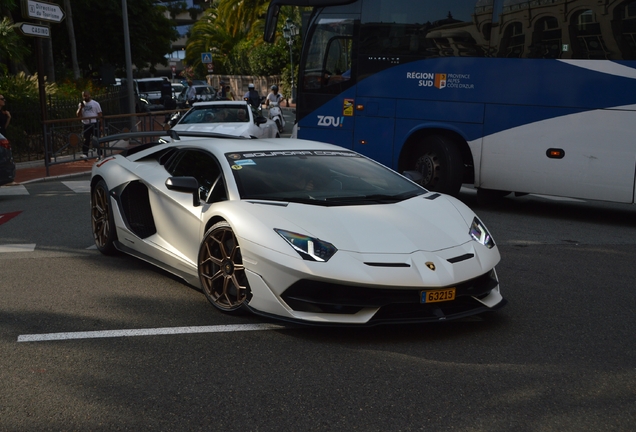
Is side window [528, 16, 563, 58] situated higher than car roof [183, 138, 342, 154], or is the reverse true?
side window [528, 16, 563, 58]

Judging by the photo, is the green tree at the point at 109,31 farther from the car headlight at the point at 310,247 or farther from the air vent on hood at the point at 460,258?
the air vent on hood at the point at 460,258

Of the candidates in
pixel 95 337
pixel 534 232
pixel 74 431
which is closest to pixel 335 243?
pixel 95 337

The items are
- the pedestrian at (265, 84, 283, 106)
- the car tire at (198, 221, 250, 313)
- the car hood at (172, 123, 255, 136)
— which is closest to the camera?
the car tire at (198, 221, 250, 313)

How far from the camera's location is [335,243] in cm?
524

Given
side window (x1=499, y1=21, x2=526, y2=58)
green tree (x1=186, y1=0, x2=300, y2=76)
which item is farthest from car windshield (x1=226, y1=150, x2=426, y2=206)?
green tree (x1=186, y1=0, x2=300, y2=76)

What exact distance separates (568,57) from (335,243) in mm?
6791

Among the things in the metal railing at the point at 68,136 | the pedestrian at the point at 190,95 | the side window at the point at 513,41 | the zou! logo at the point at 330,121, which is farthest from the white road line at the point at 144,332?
the pedestrian at the point at 190,95

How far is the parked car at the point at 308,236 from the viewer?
16.8 feet

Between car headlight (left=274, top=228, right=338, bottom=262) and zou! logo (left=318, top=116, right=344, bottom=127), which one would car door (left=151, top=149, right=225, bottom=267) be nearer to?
car headlight (left=274, top=228, right=338, bottom=262)

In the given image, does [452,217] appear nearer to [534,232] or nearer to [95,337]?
[95,337]

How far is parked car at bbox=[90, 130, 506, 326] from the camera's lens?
513 centimetres

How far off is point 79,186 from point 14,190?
115 centimetres

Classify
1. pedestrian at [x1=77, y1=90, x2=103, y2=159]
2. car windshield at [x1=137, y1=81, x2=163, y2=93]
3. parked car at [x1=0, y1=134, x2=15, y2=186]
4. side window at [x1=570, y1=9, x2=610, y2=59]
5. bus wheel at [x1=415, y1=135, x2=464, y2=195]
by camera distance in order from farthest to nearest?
1. car windshield at [x1=137, y1=81, x2=163, y2=93]
2. pedestrian at [x1=77, y1=90, x2=103, y2=159]
3. parked car at [x1=0, y1=134, x2=15, y2=186]
4. bus wheel at [x1=415, y1=135, x2=464, y2=195]
5. side window at [x1=570, y1=9, x2=610, y2=59]

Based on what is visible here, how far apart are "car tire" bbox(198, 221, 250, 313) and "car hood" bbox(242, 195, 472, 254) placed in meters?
0.33
